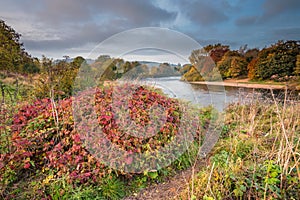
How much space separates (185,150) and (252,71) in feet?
36.5

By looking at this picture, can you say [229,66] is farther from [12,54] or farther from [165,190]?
[12,54]

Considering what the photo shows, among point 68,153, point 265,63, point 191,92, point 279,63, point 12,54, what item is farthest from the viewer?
point 265,63

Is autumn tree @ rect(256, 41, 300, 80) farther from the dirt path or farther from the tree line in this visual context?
the dirt path

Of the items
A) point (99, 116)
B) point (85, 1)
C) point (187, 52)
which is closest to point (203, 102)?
point (187, 52)

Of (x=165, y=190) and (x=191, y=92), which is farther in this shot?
(x=191, y=92)

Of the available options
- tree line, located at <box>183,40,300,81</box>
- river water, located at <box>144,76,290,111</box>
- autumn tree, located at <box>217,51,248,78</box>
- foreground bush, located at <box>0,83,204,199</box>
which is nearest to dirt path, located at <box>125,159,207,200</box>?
foreground bush, located at <box>0,83,204,199</box>

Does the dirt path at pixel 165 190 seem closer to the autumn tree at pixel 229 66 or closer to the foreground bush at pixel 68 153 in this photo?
the foreground bush at pixel 68 153

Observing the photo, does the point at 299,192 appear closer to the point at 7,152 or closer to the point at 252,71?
the point at 7,152

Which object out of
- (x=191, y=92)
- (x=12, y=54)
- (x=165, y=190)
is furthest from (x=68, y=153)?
(x=12, y=54)

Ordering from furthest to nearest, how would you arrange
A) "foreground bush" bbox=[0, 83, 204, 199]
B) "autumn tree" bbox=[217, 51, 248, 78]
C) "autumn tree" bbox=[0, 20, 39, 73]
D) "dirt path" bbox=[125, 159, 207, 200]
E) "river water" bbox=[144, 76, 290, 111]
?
"autumn tree" bbox=[217, 51, 248, 78] → "autumn tree" bbox=[0, 20, 39, 73] → "river water" bbox=[144, 76, 290, 111] → "dirt path" bbox=[125, 159, 207, 200] → "foreground bush" bbox=[0, 83, 204, 199]

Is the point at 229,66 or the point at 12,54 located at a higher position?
the point at 12,54

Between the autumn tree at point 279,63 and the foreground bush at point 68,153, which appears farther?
the autumn tree at point 279,63

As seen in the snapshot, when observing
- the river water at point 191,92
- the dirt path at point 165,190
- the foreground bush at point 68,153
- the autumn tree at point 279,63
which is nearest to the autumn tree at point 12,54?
the foreground bush at point 68,153

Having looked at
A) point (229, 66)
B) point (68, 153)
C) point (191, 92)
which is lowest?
point (68, 153)
